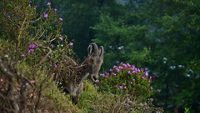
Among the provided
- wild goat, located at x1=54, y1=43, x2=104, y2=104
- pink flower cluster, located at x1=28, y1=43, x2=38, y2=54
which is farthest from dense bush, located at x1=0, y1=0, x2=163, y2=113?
wild goat, located at x1=54, y1=43, x2=104, y2=104

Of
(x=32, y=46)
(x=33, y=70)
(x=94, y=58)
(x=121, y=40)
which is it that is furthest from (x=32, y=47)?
(x=121, y=40)

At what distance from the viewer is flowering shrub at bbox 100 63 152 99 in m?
11.0

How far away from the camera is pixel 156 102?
764 inches

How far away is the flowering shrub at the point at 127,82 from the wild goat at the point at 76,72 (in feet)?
4.84

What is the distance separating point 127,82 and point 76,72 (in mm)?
2231

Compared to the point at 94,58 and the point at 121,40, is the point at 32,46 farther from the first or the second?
the point at 121,40

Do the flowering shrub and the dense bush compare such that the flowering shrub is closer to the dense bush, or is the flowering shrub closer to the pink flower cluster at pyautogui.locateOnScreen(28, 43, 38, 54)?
the dense bush

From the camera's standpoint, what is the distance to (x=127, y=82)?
1129 cm

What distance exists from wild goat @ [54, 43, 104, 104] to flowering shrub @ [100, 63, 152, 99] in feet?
4.84

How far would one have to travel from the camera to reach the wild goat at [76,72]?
9172 mm

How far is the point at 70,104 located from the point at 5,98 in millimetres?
2170

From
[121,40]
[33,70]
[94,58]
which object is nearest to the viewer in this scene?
[33,70]

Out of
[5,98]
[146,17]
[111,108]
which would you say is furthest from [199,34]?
[5,98]

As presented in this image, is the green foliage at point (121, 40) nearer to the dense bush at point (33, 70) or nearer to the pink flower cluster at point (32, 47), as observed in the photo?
the dense bush at point (33, 70)
